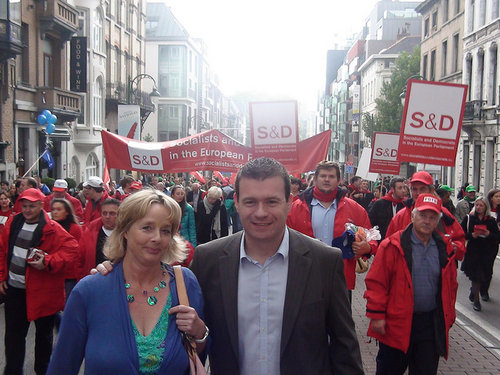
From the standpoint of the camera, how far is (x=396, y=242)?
4.82 metres

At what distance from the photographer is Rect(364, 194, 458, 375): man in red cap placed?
185 inches

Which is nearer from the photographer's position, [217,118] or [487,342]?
[487,342]

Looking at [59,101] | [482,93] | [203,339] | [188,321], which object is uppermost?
[482,93]

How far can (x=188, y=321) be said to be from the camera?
9.00 feet

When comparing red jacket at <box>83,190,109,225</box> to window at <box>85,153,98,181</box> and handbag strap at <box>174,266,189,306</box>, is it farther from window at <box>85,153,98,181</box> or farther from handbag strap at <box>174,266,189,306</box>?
window at <box>85,153,98,181</box>

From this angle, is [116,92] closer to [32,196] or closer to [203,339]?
[32,196]

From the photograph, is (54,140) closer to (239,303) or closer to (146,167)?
(146,167)

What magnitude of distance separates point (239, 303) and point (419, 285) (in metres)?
2.35

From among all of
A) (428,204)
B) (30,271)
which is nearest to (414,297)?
(428,204)

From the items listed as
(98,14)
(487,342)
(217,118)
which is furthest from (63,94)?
(217,118)

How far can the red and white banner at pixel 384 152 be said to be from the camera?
44.3 ft

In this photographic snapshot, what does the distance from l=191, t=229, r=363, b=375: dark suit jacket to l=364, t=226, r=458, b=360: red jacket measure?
1870 millimetres

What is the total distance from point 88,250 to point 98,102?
2970 cm

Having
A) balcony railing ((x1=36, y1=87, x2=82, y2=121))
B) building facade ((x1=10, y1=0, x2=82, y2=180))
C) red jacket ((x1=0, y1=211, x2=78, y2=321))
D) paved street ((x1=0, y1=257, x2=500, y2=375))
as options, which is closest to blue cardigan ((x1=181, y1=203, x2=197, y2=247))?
paved street ((x1=0, y1=257, x2=500, y2=375))
